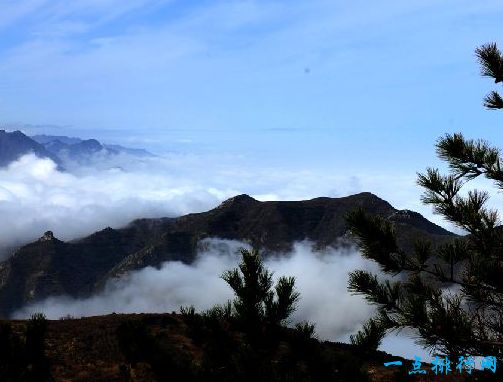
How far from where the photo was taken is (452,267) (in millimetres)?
9453

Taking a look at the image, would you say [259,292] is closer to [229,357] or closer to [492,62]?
[229,357]

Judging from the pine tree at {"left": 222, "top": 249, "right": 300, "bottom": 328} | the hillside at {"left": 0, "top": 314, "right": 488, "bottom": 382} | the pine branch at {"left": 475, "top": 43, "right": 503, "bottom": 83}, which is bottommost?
the hillside at {"left": 0, "top": 314, "right": 488, "bottom": 382}

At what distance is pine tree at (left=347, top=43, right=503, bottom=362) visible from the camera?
28.9ft

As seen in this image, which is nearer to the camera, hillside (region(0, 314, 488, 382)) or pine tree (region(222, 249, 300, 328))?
hillside (region(0, 314, 488, 382))

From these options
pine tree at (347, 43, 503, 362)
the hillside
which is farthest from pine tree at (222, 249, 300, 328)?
pine tree at (347, 43, 503, 362)

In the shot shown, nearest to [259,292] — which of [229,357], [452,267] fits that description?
[229,357]

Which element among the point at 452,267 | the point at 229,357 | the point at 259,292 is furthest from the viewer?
the point at 452,267

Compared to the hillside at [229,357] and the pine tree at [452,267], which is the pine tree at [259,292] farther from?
the pine tree at [452,267]

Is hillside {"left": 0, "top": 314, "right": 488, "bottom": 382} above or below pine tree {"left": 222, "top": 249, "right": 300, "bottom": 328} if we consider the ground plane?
below

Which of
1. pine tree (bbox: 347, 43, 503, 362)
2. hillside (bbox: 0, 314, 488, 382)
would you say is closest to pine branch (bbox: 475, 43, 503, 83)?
pine tree (bbox: 347, 43, 503, 362)

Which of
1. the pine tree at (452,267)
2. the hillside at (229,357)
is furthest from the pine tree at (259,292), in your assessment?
the pine tree at (452,267)

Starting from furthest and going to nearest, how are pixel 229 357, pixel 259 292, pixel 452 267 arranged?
pixel 452 267 → pixel 259 292 → pixel 229 357

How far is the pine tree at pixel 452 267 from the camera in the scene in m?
8.80

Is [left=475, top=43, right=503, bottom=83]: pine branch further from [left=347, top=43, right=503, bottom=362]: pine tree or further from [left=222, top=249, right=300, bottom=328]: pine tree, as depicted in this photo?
[left=222, top=249, right=300, bottom=328]: pine tree
